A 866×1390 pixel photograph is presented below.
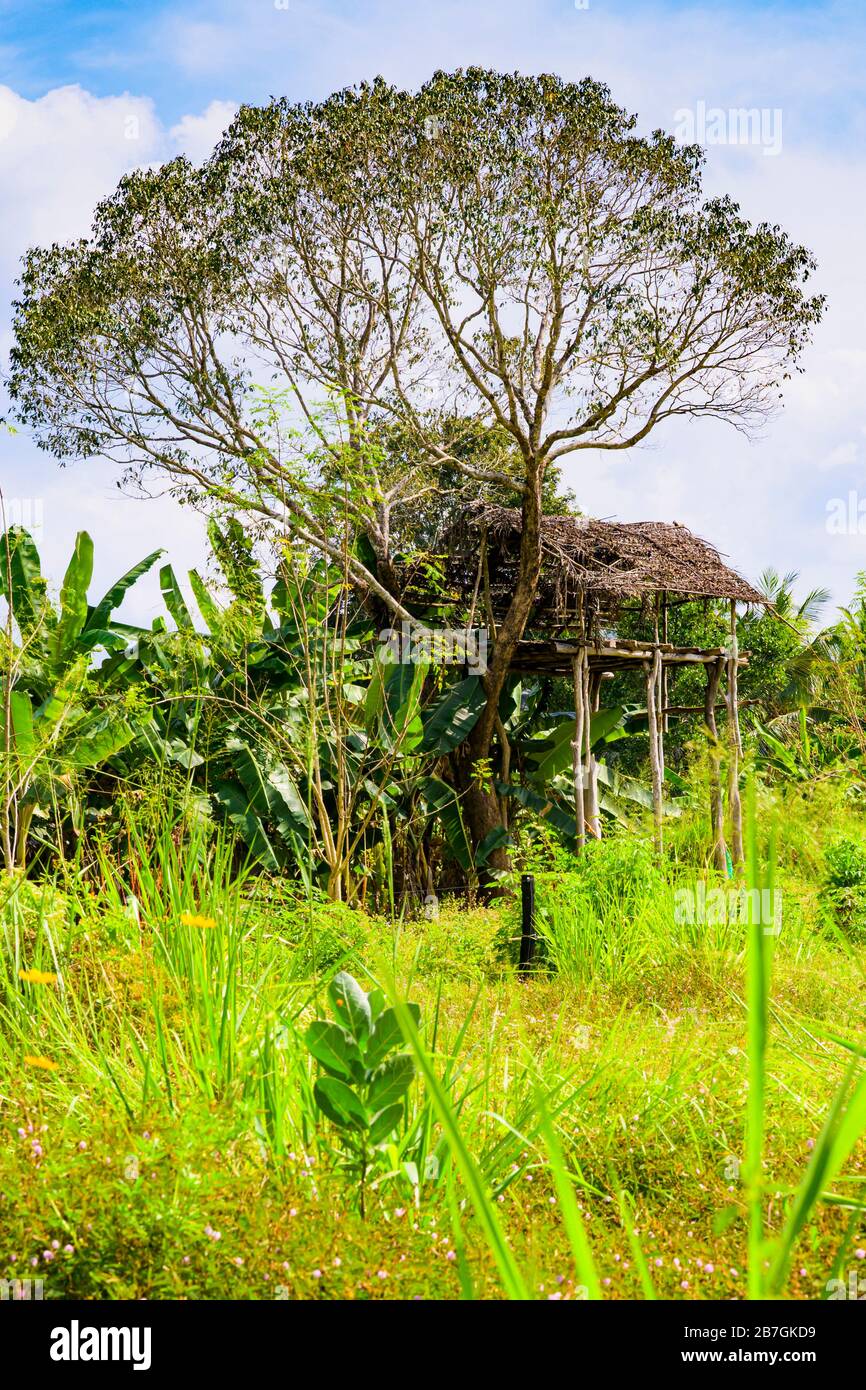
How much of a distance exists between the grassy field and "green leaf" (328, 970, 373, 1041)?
11 centimetres

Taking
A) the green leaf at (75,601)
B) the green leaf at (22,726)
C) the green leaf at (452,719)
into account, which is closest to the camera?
the green leaf at (22,726)

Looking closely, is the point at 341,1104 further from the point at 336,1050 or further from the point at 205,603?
the point at 205,603

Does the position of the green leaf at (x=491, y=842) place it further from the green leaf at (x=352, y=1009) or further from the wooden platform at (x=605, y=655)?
the green leaf at (x=352, y=1009)

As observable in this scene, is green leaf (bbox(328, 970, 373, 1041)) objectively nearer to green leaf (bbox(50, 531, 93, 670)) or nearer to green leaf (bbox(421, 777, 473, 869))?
green leaf (bbox(50, 531, 93, 670))

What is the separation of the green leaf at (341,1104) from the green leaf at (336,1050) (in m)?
0.02

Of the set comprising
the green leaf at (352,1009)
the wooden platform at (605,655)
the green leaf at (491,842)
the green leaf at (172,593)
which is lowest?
the green leaf at (491,842)

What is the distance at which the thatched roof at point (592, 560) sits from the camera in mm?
11430

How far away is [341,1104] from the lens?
1973 millimetres

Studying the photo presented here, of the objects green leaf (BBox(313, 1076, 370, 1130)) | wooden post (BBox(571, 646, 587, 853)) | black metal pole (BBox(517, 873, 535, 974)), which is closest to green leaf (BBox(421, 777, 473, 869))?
wooden post (BBox(571, 646, 587, 853))

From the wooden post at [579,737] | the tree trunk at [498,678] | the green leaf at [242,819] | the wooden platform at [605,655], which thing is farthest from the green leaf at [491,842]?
the green leaf at [242,819]

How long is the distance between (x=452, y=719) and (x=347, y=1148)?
9381 millimetres

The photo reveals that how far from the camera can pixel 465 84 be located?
1056cm
